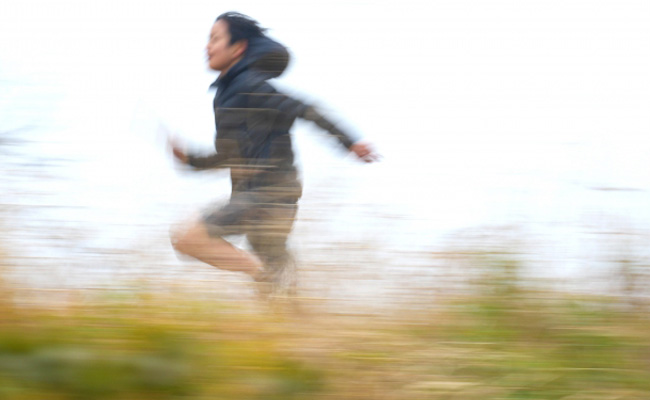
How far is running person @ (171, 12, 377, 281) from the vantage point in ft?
8.75

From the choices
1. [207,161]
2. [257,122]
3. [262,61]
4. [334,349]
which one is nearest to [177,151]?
[207,161]

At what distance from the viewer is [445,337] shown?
2518 millimetres

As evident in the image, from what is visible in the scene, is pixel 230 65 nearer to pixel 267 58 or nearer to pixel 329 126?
pixel 267 58

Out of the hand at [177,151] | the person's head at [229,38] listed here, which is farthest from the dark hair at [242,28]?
the hand at [177,151]

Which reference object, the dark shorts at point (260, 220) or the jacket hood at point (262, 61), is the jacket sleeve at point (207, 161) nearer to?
the dark shorts at point (260, 220)

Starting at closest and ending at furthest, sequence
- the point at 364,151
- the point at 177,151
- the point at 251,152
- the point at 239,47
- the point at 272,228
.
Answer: the point at 272,228 → the point at 251,152 → the point at 177,151 → the point at 364,151 → the point at 239,47

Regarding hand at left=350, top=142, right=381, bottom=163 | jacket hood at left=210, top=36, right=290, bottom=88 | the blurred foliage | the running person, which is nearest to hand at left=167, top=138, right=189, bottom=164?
the running person

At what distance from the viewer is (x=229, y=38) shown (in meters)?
3.81

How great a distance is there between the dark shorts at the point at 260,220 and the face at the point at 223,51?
3.81ft

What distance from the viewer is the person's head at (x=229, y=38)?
12.5ft

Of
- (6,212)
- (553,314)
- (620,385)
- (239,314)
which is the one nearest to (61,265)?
(6,212)

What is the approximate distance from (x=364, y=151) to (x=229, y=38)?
2.85 feet

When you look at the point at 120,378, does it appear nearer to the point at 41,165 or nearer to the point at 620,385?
the point at 41,165

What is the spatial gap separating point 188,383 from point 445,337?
0.84 meters
